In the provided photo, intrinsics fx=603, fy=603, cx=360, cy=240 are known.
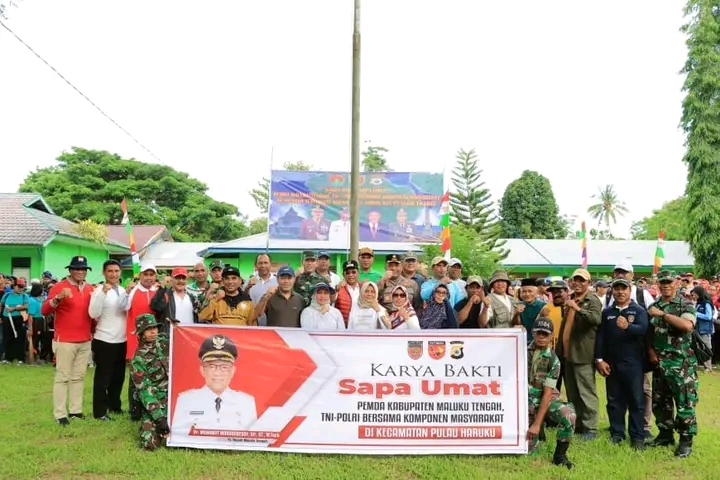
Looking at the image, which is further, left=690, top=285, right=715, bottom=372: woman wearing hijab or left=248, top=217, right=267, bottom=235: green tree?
left=248, top=217, right=267, bottom=235: green tree

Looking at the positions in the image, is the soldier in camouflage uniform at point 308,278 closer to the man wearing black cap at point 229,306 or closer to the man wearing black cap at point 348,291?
the man wearing black cap at point 348,291

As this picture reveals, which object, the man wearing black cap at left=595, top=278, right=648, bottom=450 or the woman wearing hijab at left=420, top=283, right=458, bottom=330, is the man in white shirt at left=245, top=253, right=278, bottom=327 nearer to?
Answer: the woman wearing hijab at left=420, top=283, right=458, bottom=330

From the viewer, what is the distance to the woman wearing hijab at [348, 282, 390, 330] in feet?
20.0

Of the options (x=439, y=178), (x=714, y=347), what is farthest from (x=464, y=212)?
(x=714, y=347)

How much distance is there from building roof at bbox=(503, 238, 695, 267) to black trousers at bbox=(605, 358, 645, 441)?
23.2 meters

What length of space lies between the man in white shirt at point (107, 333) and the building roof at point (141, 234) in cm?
2842

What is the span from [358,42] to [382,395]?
654 centimetres

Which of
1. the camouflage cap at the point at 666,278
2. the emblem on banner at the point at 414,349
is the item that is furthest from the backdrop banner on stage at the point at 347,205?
the emblem on banner at the point at 414,349

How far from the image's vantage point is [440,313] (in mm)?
6402

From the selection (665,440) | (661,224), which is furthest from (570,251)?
(661,224)

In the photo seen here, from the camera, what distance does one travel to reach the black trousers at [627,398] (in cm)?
591

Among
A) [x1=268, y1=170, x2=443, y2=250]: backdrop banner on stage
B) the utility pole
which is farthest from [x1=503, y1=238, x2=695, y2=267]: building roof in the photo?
the utility pole

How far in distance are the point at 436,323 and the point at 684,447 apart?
2.58 metres

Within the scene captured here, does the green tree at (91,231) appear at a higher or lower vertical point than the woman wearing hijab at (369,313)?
higher
